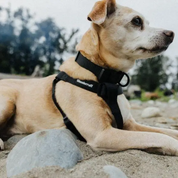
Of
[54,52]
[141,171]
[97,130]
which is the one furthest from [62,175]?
[54,52]

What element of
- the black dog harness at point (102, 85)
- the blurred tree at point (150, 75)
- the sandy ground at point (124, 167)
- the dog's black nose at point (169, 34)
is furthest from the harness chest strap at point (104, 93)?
the blurred tree at point (150, 75)

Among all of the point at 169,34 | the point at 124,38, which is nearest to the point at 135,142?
the point at 124,38

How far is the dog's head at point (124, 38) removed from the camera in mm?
2768

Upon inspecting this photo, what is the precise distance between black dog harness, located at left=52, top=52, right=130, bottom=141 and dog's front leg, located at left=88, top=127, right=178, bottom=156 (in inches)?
13.2

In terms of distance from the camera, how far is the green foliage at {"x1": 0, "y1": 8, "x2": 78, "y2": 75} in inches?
1045

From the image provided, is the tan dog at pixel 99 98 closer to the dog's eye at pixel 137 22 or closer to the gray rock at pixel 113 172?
the dog's eye at pixel 137 22

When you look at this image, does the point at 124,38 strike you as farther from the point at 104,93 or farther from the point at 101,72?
the point at 104,93

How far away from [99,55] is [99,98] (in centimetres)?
49

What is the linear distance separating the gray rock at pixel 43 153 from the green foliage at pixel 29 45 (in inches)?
886

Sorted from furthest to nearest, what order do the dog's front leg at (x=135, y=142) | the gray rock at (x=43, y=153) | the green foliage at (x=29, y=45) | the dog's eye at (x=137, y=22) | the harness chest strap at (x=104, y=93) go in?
the green foliage at (x=29, y=45) < the dog's eye at (x=137, y=22) < the harness chest strap at (x=104, y=93) < the dog's front leg at (x=135, y=142) < the gray rock at (x=43, y=153)

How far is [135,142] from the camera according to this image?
2.32 m

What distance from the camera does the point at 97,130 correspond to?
8.02 ft

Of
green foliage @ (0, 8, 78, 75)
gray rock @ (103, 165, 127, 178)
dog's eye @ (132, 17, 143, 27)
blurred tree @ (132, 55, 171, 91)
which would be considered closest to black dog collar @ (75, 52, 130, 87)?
dog's eye @ (132, 17, 143, 27)

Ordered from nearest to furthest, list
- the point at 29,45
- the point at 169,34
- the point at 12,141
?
the point at 169,34, the point at 12,141, the point at 29,45
